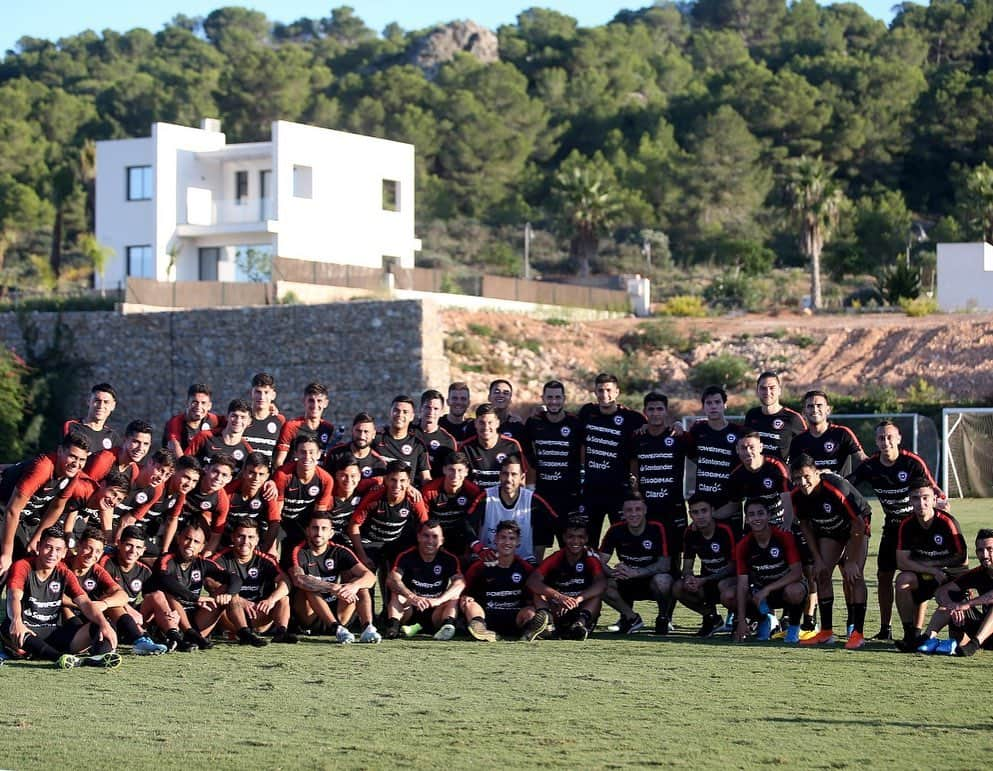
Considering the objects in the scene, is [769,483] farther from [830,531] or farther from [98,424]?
[98,424]

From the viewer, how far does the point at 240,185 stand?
2019 inches

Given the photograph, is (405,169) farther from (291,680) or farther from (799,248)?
(291,680)

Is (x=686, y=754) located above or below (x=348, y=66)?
below

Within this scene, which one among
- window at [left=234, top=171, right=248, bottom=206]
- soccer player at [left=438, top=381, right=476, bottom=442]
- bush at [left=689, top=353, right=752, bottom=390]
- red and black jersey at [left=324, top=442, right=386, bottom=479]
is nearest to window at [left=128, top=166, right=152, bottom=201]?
window at [left=234, top=171, right=248, bottom=206]

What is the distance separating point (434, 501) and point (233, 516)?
1507 millimetres

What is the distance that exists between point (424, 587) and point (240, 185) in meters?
41.9

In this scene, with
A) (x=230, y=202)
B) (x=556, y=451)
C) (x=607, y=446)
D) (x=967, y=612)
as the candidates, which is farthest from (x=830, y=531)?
(x=230, y=202)

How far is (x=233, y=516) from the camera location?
1090 centimetres

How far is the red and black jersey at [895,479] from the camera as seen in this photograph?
1055cm

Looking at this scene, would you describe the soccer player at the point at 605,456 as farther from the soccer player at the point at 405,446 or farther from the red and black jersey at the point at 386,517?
the red and black jersey at the point at 386,517

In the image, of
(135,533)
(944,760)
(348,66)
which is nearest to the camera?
(944,760)

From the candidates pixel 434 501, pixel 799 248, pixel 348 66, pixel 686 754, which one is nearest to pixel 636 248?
pixel 799 248

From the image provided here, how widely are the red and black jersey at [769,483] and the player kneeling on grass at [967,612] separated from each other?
4.50 feet

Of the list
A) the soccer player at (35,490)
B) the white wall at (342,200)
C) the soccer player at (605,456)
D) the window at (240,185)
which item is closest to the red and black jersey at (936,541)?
the soccer player at (605,456)
